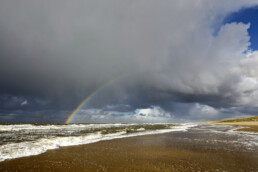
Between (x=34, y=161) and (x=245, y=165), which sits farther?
(x=34, y=161)

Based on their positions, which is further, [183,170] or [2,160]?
[2,160]

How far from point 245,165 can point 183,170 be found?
475cm

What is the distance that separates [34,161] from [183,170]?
10.9 m

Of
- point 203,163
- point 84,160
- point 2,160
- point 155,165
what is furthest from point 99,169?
point 2,160

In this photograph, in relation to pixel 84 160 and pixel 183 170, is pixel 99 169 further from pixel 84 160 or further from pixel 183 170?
pixel 183 170

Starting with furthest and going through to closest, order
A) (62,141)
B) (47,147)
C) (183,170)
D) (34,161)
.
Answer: (62,141) < (47,147) < (34,161) < (183,170)

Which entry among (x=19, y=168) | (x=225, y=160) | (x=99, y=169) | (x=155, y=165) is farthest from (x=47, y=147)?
(x=225, y=160)

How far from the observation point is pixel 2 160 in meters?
12.2

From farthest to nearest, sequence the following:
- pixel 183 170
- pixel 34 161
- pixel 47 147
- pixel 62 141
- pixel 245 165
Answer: pixel 62 141, pixel 47 147, pixel 34 161, pixel 245 165, pixel 183 170

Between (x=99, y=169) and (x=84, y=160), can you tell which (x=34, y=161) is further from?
(x=99, y=169)

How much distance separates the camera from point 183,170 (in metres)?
9.90

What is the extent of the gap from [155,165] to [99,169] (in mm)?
3830

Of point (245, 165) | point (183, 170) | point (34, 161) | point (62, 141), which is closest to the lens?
point (183, 170)

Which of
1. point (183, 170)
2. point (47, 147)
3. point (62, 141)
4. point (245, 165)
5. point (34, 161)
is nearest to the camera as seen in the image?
point (183, 170)
